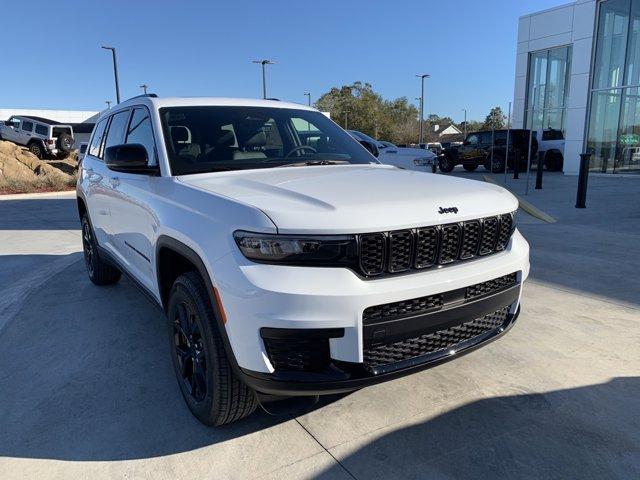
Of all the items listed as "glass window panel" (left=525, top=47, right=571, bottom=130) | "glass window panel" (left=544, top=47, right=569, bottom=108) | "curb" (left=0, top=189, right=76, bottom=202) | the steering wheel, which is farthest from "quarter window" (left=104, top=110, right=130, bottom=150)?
"glass window panel" (left=544, top=47, right=569, bottom=108)

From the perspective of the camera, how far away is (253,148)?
355 centimetres

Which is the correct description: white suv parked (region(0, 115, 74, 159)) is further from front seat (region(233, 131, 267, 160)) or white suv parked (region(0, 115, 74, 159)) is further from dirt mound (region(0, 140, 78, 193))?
front seat (region(233, 131, 267, 160))

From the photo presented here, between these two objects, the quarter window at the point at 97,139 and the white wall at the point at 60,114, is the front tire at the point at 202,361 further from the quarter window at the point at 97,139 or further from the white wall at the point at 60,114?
the white wall at the point at 60,114

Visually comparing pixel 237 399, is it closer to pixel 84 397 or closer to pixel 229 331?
pixel 229 331

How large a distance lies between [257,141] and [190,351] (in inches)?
62.0

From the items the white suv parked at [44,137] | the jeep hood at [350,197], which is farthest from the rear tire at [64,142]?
→ the jeep hood at [350,197]

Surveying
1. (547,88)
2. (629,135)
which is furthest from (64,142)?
(629,135)

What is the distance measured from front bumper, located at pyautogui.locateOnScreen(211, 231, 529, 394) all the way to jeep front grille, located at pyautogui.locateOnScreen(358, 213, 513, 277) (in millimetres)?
66

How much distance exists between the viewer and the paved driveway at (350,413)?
2.41 metres

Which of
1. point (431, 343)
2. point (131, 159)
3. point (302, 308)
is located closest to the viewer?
point (302, 308)

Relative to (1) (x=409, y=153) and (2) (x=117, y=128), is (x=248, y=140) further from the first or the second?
(1) (x=409, y=153)

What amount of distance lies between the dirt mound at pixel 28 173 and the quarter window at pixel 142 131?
48.5 feet

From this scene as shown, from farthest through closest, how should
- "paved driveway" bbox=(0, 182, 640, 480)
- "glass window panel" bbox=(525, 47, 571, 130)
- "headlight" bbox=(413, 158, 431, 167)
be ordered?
"glass window panel" bbox=(525, 47, 571, 130)
"headlight" bbox=(413, 158, 431, 167)
"paved driveway" bbox=(0, 182, 640, 480)

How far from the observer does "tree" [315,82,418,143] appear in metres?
67.0
